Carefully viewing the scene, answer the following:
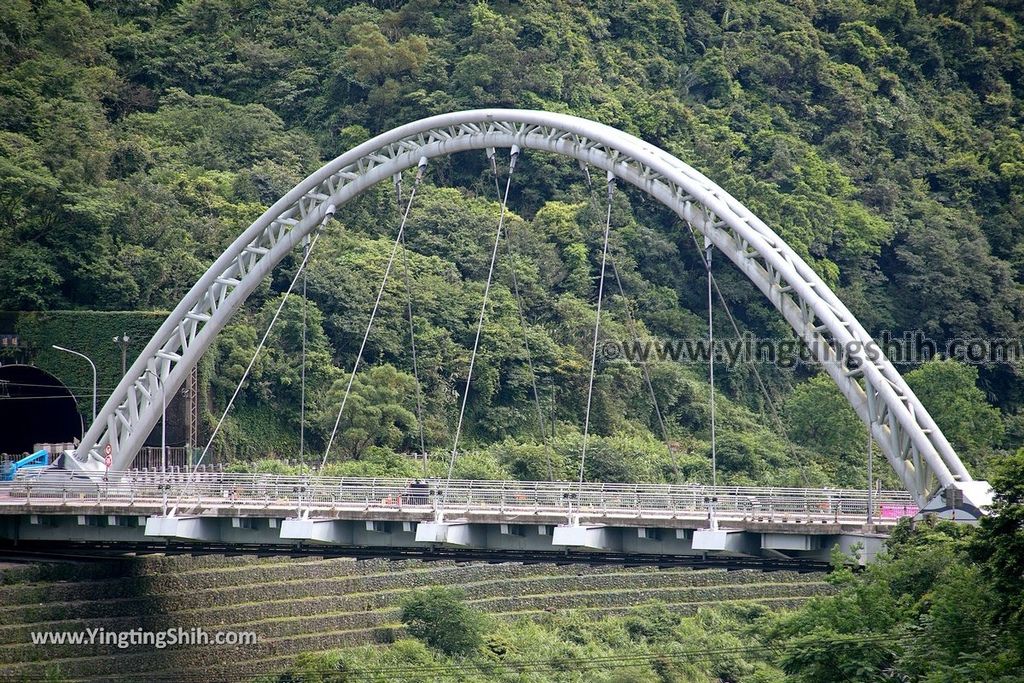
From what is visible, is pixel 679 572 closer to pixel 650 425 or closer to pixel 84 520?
pixel 650 425

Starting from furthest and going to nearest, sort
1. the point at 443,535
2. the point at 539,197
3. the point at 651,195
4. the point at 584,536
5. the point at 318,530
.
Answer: the point at 539,197 < the point at 651,195 < the point at 318,530 < the point at 443,535 < the point at 584,536

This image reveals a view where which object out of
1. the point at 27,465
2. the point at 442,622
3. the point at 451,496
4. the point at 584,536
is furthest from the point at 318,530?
the point at 27,465

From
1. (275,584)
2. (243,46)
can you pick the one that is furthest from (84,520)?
(243,46)

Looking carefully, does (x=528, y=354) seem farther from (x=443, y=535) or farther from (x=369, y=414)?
(x=443, y=535)

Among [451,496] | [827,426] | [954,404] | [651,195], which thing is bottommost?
[451,496]

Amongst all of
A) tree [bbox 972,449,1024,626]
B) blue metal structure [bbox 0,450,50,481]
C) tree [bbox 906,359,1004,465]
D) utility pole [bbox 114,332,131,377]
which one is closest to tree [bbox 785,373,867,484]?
tree [bbox 906,359,1004,465]

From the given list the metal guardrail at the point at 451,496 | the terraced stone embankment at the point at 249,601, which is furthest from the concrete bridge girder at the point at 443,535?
the terraced stone embankment at the point at 249,601

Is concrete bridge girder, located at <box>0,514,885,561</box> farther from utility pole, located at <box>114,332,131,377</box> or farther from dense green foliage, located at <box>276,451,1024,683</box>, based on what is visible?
utility pole, located at <box>114,332,131,377</box>
